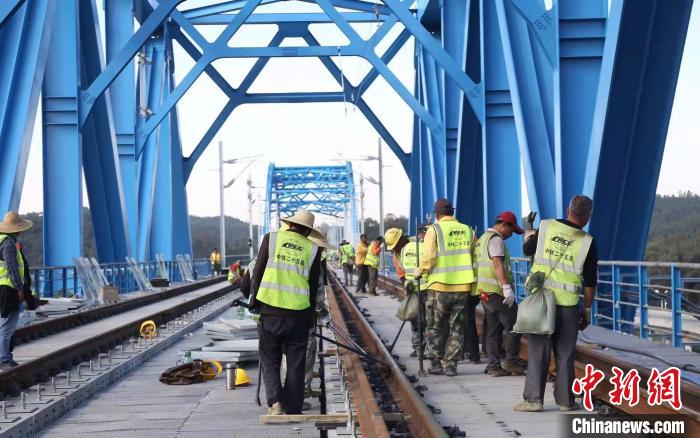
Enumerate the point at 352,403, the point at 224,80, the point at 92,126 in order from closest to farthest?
the point at 352,403
the point at 92,126
the point at 224,80

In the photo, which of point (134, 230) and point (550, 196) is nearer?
point (550, 196)

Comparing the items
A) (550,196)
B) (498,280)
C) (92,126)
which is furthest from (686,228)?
(498,280)

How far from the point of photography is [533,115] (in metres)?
17.5

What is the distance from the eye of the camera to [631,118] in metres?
13.0

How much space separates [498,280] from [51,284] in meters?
16.4

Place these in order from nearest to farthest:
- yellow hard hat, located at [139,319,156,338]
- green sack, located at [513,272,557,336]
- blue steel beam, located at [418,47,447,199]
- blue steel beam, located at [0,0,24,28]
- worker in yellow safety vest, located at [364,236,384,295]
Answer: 1. green sack, located at [513,272,557,336]
2. yellow hard hat, located at [139,319,156,338]
3. blue steel beam, located at [0,0,24,28]
4. worker in yellow safety vest, located at [364,236,384,295]
5. blue steel beam, located at [418,47,447,199]

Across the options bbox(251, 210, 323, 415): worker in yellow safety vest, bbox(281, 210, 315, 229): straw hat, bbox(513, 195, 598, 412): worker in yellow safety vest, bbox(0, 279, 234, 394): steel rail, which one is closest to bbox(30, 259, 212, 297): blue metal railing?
bbox(0, 279, 234, 394): steel rail

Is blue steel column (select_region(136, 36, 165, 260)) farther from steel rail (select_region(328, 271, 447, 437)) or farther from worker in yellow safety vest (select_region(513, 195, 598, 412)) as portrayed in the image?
worker in yellow safety vest (select_region(513, 195, 598, 412))

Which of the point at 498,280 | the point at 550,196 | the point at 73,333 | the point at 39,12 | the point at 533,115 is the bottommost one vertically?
the point at 73,333

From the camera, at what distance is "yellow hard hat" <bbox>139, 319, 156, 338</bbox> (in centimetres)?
1614

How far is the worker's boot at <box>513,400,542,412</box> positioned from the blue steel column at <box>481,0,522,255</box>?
12.7 meters

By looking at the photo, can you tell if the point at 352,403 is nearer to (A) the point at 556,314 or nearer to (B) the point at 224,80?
(A) the point at 556,314

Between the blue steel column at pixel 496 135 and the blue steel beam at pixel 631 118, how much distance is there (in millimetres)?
6717

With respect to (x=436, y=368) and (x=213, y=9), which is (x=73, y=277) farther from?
(x=213, y=9)
